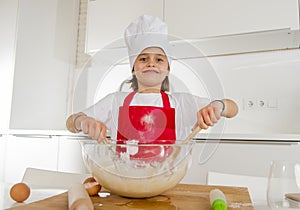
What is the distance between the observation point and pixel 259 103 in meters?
1.92

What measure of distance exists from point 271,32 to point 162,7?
694mm

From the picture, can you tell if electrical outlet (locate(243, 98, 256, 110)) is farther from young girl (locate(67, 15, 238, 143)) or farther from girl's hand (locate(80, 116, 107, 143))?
girl's hand (locate(80, 116, 107, 143))

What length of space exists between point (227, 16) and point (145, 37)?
46.9 inches

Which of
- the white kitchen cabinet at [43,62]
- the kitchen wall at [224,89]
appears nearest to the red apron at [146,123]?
the kitchen wall at [224,89]

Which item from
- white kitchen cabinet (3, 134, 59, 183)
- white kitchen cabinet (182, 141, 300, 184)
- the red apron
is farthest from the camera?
white kitchen cabinet (3, 134, 59, 183)

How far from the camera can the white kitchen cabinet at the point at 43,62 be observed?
2.14m

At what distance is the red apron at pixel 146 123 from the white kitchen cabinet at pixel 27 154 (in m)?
1.41

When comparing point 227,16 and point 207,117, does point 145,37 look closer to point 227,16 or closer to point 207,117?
point 207,117

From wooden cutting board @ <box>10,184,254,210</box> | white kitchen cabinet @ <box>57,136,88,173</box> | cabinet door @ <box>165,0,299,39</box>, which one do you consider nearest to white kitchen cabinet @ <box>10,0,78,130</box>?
white kitchen cabinet @ <box>57,136,88,173</box>

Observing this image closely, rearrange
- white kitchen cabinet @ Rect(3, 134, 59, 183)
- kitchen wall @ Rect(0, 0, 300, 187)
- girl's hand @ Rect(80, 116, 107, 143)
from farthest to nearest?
white kitchen cabinet @ Rect(3, 134, 59, 183)
kitchen wall @ Rect(0, 0, 300, 187)
girl's hand @ Rect(80, 116, 107, 143)

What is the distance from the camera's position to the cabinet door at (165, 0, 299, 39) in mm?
1644

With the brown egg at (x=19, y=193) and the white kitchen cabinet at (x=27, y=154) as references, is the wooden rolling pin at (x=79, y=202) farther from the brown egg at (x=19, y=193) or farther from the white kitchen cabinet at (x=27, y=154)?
the white kitchen cabinet at (x=27, y=154)

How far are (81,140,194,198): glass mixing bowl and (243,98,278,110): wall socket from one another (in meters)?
1.56

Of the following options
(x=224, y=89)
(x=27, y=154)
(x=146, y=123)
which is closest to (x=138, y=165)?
(x=146, y=123)
